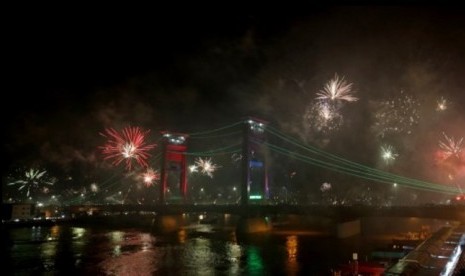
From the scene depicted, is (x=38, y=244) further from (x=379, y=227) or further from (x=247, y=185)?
(x=379, y=227)

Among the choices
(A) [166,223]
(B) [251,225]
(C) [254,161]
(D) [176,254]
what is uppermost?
(C) [254,161]

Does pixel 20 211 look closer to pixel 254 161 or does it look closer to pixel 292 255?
pixel 254 161

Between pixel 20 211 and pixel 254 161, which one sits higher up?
pixel 254 161


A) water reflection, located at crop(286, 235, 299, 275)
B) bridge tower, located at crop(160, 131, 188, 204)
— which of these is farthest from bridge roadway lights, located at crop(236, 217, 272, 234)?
bridge tower, located at crop(160, 131, 188, 204)

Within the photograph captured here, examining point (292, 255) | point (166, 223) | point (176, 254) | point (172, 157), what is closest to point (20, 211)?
point (166, 223)

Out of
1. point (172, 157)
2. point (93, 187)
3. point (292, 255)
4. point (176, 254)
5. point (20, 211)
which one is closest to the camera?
point (292, 255)

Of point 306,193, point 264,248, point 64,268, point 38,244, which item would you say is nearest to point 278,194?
point 306,193

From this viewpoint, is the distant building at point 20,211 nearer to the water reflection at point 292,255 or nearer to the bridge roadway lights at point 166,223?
the bridge roadway lights at point 166,223

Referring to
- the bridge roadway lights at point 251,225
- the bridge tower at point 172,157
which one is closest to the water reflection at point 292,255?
the bridge roadway lights at point 251,225
